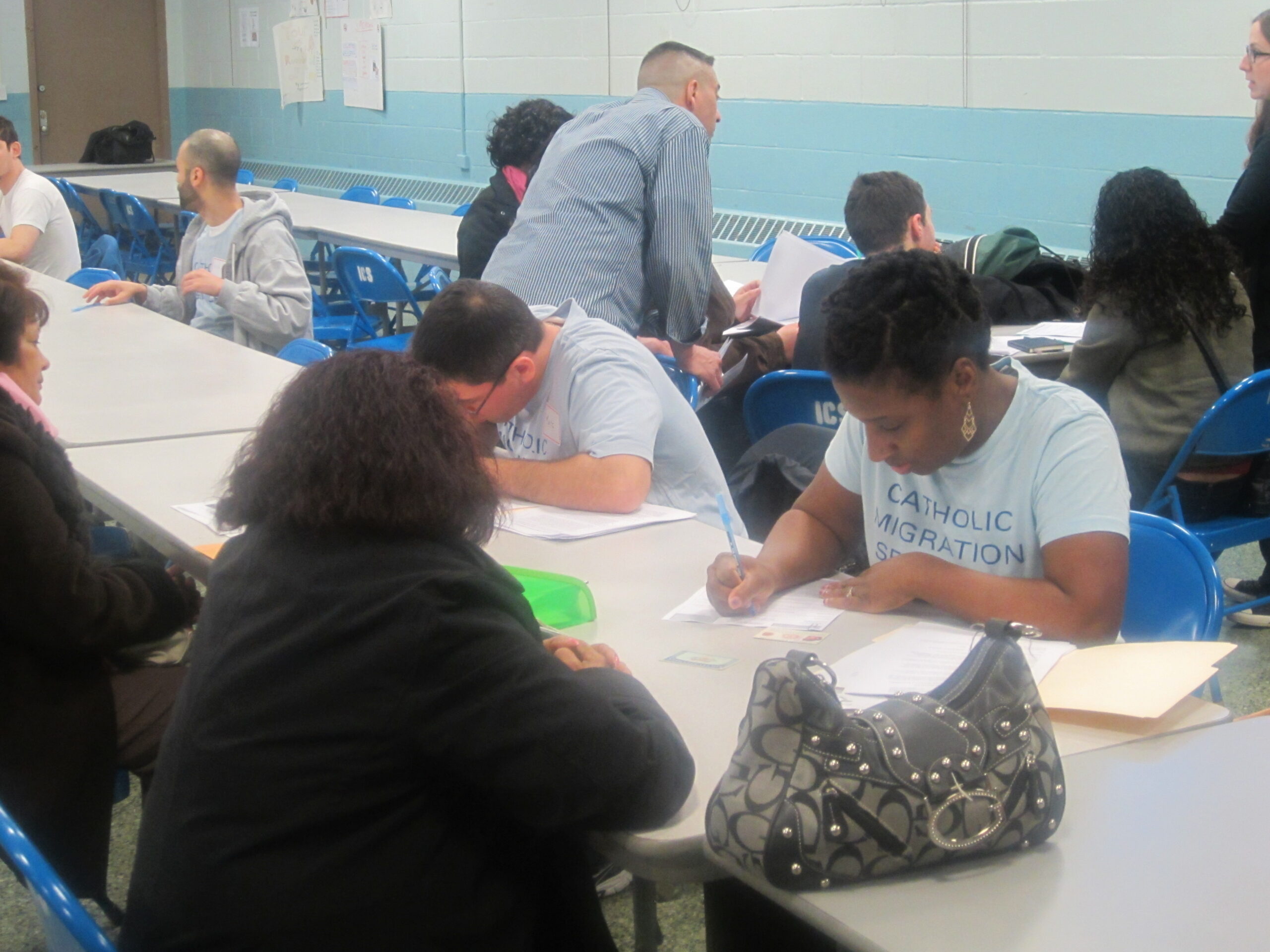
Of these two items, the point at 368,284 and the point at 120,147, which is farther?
the point at 120,147

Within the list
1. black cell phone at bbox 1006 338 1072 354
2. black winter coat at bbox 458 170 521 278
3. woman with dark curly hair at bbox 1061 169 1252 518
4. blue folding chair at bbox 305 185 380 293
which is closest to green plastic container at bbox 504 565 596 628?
woman with dark curly hair at bbox 1061 169 1252 518

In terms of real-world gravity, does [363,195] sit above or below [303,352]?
above

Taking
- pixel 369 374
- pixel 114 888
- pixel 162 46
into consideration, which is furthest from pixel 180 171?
pixel 162 46

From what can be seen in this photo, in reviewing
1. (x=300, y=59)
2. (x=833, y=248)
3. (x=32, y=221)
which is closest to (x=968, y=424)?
(x=833, y=248)

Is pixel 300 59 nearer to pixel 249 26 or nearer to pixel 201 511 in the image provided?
pixel 249 26

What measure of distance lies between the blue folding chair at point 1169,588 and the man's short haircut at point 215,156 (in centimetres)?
297

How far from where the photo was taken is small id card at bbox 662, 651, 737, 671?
148cm

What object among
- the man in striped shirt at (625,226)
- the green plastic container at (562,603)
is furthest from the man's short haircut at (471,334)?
the man in striped shirt at (625,226)

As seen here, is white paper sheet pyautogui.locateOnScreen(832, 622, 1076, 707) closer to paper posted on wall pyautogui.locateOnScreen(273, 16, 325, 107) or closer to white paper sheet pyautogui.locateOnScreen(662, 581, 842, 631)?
white paper sheet pyautogui.locateOnScreen(662, 581, 842, 631)

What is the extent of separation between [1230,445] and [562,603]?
176 cm

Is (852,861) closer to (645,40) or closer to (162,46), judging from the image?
(645,40)

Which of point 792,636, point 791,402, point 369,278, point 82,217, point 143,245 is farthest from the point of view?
point 82,217

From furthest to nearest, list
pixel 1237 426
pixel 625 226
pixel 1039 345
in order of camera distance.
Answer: pixel 1039 345 → pixel 625 226 → pixel 1237 426

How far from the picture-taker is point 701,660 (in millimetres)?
1493
